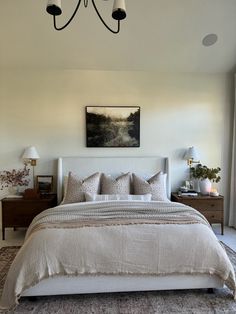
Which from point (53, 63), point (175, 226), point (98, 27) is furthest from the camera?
point (53, 63)

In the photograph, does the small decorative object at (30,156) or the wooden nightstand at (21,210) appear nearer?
the wooden nightstand at (21,210)

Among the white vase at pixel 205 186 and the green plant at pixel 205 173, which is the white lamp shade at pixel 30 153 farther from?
the white vase at pixel 205 186

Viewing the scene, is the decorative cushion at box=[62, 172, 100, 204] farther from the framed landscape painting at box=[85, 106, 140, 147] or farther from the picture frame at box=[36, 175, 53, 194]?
the framed landscape painting at box=[85, 106, 140, 147]

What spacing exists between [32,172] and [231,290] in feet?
11.3

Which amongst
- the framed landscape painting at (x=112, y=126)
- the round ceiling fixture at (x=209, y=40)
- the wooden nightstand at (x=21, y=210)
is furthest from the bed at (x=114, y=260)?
the round ceiling fixture at (x=209, y=40)

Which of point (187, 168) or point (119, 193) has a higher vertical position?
point (187, 168)

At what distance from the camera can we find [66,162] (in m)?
4.55

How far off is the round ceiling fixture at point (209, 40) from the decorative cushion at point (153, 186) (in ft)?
7.24

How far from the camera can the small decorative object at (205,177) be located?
176 inches

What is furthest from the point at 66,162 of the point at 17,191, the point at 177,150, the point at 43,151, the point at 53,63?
the point at 177,150

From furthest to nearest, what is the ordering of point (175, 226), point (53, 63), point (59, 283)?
point (53, 63) → point (175, 226) → point (59, 283)

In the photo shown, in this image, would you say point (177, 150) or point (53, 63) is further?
point (177, 150)

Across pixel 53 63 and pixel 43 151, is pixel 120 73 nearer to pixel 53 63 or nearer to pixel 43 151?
pixel 53 63

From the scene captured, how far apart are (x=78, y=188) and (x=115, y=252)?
1.69 metres
